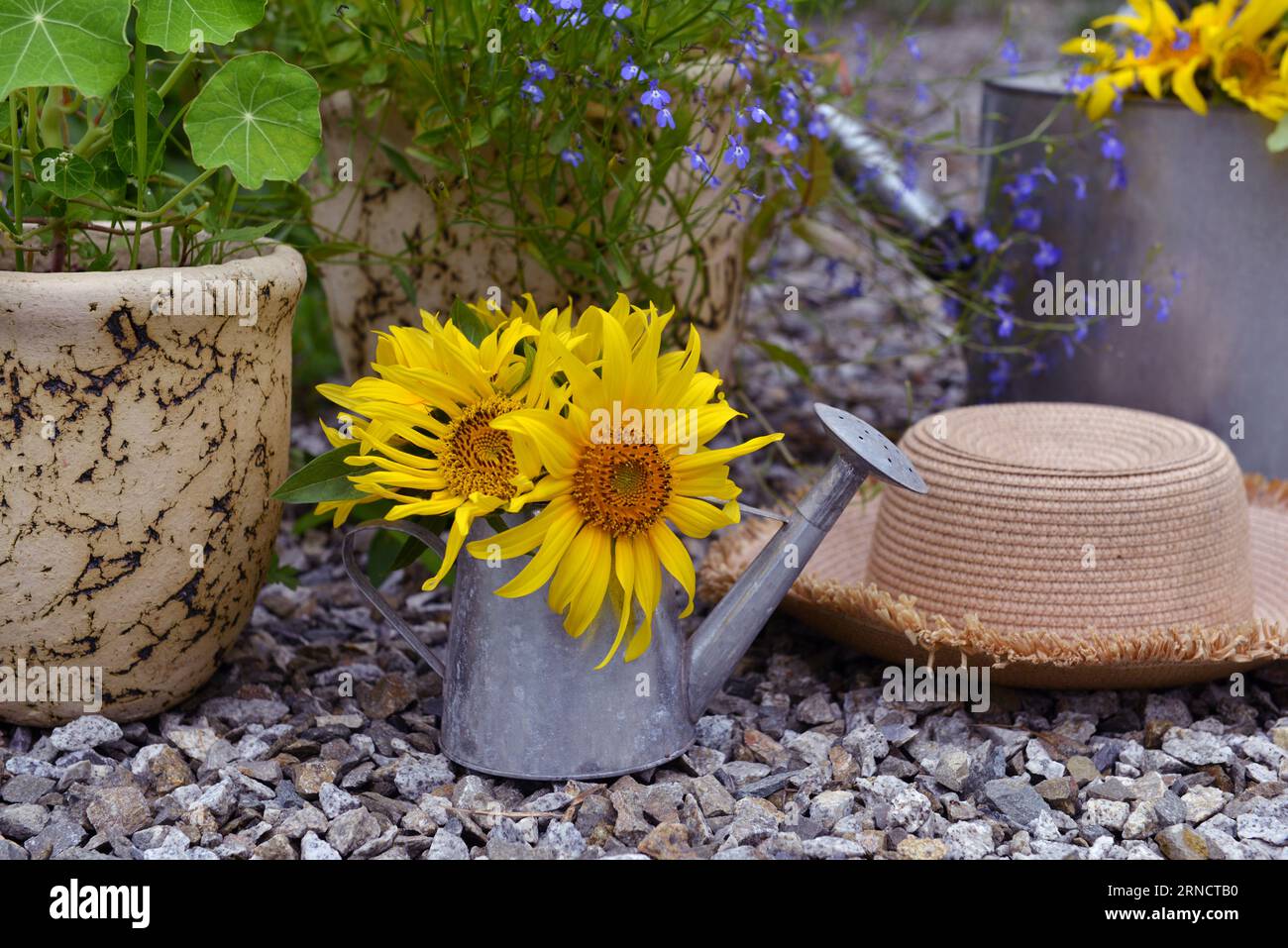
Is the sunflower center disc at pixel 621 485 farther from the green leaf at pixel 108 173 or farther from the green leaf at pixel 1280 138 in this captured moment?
the green leaf at pixel 1280 138

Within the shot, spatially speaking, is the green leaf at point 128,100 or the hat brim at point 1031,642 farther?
the hat brim at point 1031,642

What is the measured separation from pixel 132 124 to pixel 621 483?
56cm

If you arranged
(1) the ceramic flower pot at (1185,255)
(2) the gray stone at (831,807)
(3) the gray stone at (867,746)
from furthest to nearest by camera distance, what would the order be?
(1) the ceramic flower pot at (1185,255) → (3) the gray stone at (867,746) → (2) the gray stone at (831,807)

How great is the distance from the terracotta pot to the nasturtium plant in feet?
0.91

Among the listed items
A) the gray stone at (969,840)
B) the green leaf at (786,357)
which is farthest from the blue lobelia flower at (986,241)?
the gray stone at (969,840)

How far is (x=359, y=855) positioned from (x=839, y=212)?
1379 mm

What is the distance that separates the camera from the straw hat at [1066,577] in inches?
55.3

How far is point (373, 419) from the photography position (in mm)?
1211

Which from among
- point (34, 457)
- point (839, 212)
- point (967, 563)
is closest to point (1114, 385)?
point (839, 212)

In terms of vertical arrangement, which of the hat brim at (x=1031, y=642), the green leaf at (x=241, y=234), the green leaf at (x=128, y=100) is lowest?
the hat brim at (x=1031, y=642)

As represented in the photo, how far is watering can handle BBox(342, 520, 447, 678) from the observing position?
1.29 metres

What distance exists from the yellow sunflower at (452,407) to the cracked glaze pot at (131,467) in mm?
145

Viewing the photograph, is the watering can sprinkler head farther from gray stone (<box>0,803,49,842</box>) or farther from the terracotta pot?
gray stone (<box>0,803,49,842</box>)

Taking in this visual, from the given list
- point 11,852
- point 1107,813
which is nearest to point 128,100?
point 11,852
